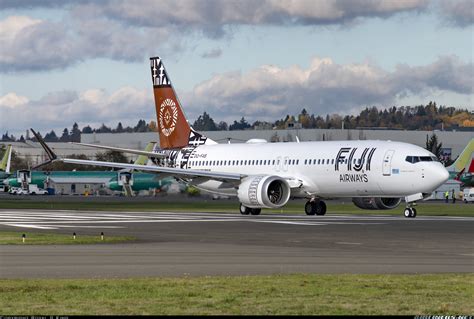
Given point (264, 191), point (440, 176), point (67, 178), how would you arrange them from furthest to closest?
1. point (67, 178)
2. point (264, 191)
3. point (440, 176)

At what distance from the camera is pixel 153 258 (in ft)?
81.6

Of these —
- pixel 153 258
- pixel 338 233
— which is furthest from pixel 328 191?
pixel 153 258

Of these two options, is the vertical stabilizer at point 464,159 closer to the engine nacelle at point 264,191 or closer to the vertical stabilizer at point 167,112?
the vertical stabilizer at point 167,112

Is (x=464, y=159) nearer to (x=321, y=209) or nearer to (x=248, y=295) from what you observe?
(x=321, y=209)

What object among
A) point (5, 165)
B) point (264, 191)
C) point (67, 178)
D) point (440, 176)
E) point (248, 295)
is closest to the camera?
point (248, 295)

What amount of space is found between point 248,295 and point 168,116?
1927 inches

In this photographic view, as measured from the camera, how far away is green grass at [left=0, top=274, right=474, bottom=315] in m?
15.6

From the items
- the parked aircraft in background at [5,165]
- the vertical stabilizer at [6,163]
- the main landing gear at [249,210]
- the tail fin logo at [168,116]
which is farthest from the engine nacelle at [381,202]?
the vertical stabilizer at [6,163]

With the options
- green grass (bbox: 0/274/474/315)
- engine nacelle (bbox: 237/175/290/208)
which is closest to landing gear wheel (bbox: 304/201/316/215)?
engine nacelle (bbox: 237/175/290/208)

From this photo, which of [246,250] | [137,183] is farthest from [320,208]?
[137,183]

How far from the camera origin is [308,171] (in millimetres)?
54844

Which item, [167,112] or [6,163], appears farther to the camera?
[6,163]

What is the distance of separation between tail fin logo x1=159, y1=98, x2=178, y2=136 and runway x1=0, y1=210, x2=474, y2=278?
898 inches

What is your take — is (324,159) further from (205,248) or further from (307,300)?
(307,300)
